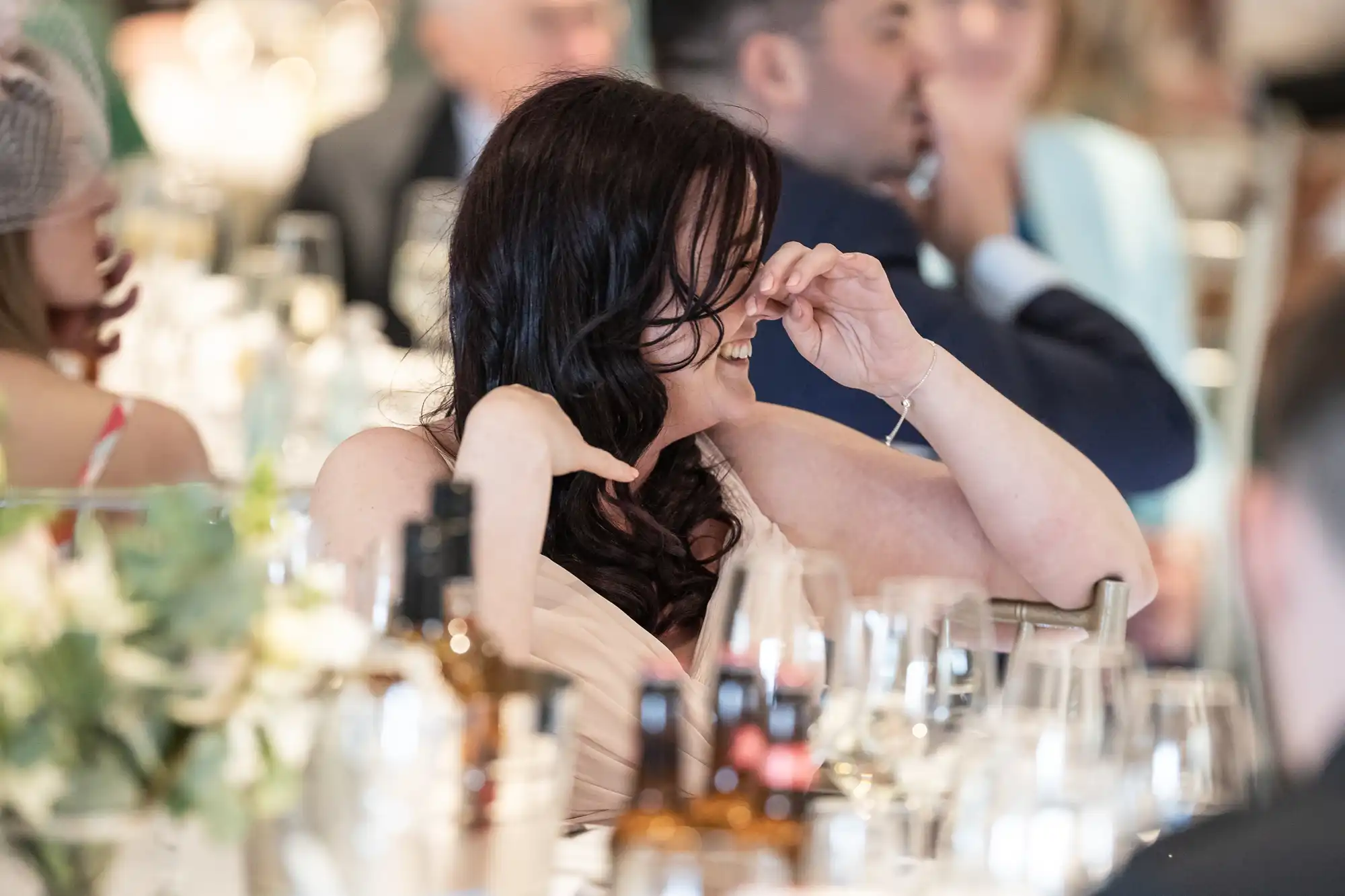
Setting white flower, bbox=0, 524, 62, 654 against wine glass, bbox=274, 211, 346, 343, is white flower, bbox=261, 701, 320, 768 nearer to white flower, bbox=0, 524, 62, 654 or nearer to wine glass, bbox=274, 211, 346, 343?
white flower, bbox=0, 524, 62, 654

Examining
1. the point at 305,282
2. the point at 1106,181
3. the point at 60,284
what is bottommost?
the point at 60,284

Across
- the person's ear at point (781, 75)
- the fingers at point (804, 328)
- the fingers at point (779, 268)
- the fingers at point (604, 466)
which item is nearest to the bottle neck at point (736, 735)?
the fingers at point (604, 466)

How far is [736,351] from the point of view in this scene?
166 centimetres

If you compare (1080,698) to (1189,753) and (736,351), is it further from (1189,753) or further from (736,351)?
(736,351)

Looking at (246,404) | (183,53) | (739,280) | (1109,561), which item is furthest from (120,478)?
(183,53)

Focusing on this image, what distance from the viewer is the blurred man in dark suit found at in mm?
780

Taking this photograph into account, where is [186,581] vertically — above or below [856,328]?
below

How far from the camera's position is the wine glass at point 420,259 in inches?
138

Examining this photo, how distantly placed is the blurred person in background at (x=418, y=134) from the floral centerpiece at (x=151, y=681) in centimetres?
359

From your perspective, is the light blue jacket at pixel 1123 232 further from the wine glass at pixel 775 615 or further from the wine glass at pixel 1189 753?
the wine glass at pixel 775 615

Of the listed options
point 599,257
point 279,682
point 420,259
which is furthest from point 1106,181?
point 279,682

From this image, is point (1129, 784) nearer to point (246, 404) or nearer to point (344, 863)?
point (344, 863)

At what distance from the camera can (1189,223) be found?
13.6ft

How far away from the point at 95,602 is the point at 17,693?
0.18 ft
